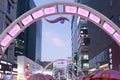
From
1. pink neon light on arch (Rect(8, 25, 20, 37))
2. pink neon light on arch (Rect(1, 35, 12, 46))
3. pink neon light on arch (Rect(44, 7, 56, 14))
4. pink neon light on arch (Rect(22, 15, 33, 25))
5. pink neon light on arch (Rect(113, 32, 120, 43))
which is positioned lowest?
pink neon light on arch (Rect(1, 35, 12, 46))

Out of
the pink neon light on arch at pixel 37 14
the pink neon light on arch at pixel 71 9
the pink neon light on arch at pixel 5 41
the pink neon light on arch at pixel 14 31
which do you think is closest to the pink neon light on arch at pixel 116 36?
the pink neon light on arch at pixel 71 9

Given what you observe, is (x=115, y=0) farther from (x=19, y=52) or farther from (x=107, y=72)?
(x=19, y=52)

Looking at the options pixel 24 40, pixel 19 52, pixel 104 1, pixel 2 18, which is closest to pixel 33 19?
pixel 2 18

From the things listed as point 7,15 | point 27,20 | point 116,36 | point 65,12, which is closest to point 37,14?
point 27,20

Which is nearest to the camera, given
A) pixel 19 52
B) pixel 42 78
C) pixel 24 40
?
pixel 42 78

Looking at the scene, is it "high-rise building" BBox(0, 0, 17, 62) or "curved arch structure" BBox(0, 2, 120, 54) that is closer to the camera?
"curved arch structure" BBox(0, 2, 120, 54)

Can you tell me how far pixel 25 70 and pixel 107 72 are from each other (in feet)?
98.1

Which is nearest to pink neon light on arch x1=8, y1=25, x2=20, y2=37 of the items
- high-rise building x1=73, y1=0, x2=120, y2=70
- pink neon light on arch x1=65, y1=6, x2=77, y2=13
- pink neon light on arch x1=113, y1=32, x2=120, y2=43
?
pink neon light on arch x1=65, y1=6, x2=77, y2=13

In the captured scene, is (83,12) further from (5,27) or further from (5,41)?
(5,27)

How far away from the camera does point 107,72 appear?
21125 mm

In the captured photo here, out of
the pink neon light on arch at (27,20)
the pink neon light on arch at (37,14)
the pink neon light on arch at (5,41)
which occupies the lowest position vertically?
the pink neon light on arch at (5,41)

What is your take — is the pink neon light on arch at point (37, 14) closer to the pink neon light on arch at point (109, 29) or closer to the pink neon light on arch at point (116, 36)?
the pink neon light on arch at point (109, 29)

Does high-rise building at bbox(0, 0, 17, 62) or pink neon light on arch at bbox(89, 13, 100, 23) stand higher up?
high-rise building at bbox(0, 0, 17, 62)

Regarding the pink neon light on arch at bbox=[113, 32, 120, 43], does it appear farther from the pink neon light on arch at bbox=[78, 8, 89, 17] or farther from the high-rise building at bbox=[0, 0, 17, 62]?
the high-rise building at bbox=[0, 0, 17, 62]
